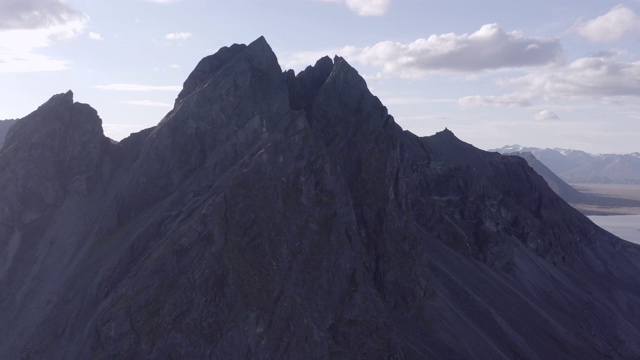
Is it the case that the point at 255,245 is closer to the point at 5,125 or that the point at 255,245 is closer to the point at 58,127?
the point at 58,127

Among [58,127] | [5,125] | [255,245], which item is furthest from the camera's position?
[5,125]

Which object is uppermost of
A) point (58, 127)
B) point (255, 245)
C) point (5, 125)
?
point (5, 125)

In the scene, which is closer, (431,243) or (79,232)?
(79,232)

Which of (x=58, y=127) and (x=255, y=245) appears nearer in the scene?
(x=255, y=245)

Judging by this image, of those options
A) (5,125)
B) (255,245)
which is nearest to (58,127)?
(255,245)

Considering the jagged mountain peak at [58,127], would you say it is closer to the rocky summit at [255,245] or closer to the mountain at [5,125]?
the rocky summit at [255,245]

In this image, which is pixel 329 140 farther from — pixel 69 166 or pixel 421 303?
A: pixel 69 166

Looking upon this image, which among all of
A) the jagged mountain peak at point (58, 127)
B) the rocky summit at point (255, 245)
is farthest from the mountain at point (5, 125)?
the rocky summit at point (255, 245)

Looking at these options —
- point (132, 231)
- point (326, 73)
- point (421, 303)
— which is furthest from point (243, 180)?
point (326, 73)
